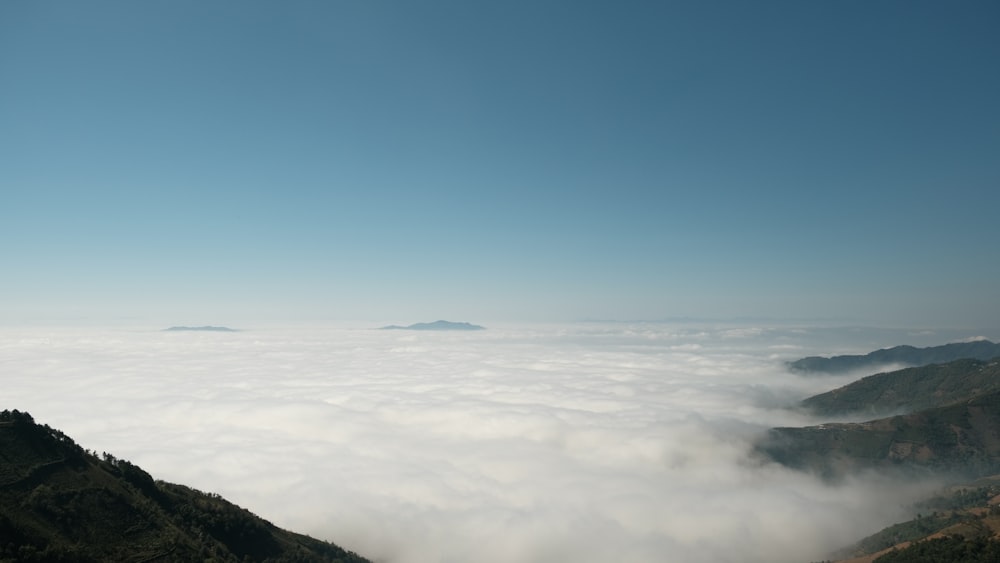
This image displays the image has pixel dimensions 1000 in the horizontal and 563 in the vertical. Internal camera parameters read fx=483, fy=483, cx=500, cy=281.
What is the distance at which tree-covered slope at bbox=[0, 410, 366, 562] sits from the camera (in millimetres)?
82438

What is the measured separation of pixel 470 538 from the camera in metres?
185

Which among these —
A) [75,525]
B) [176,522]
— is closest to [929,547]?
[176,522]

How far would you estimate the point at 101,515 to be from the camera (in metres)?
93.9

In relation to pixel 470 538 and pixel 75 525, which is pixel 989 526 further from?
pixel 75 525

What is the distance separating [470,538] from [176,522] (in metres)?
110

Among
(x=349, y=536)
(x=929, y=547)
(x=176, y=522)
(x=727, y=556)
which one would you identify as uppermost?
(x=176, y=522)

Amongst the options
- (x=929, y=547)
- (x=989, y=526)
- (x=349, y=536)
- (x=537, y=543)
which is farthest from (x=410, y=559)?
(x=989, y=526)

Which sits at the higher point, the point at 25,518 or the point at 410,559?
the point at 25,518

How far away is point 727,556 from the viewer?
19350 centimetres

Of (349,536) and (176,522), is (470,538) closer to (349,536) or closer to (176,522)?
(349,536)

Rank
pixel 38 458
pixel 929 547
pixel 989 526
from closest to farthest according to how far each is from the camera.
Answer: pixel 38 458
pixel 929 547
pixel 989 526

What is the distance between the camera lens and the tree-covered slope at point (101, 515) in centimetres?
8244

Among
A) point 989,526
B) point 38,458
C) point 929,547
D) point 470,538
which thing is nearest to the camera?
point 38,458

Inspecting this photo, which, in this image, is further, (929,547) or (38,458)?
(929,547)
